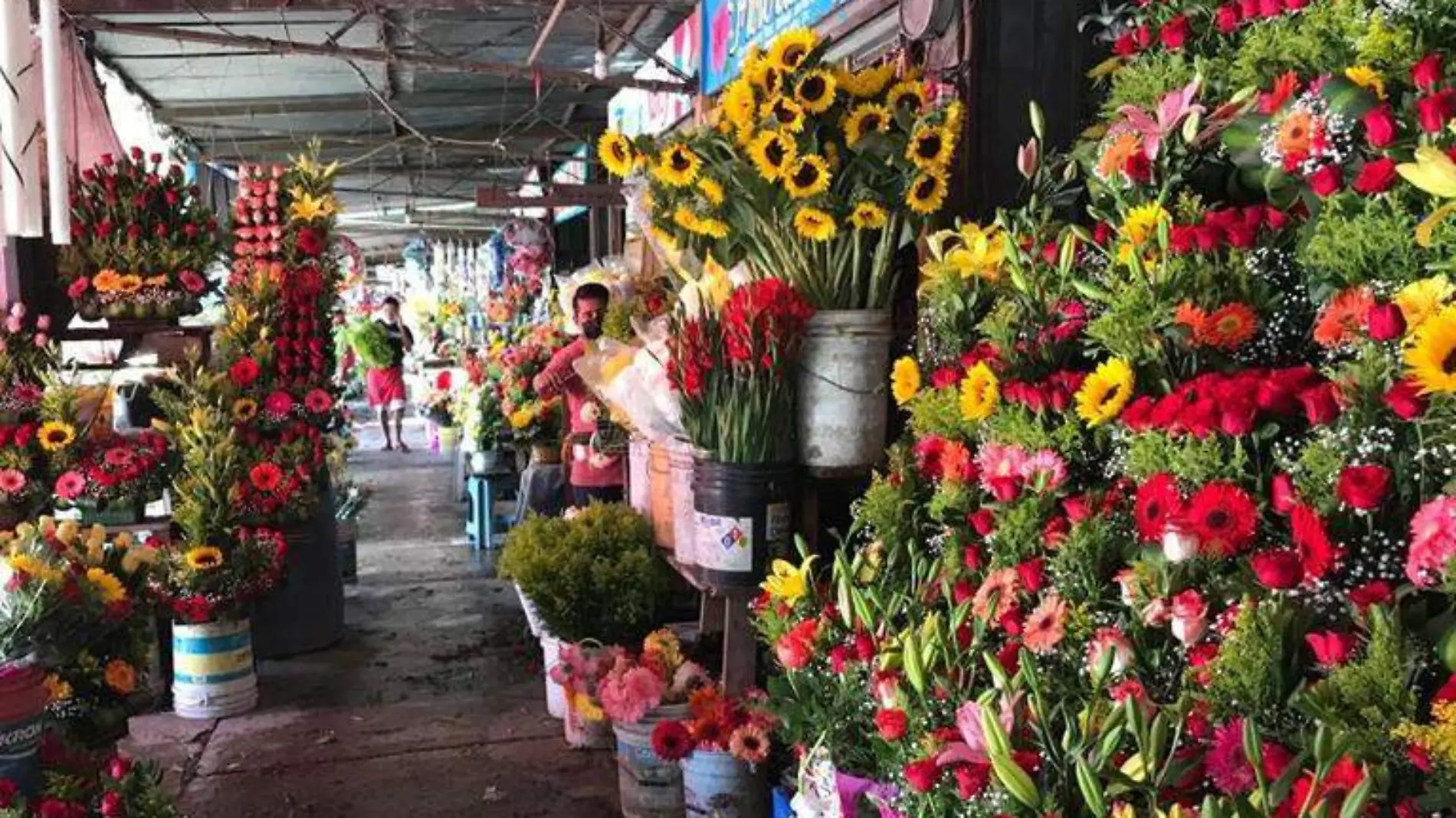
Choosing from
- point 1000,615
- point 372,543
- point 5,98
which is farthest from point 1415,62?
point 372,543

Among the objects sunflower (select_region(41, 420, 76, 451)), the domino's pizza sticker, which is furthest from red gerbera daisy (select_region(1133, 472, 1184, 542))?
sunflower (select_region(41, 420, 76, 451))

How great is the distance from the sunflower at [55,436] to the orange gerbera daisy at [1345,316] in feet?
14.5

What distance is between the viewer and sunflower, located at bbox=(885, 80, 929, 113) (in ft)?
9.53

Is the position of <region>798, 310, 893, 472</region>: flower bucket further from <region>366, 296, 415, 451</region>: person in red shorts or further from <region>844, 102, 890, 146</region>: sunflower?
<region>366, 296, 415, 451</region>: person in red shorts

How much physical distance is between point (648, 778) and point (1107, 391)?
6.88ft

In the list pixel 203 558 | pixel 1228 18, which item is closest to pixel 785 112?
pixel 1228 18

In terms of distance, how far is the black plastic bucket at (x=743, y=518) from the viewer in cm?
300

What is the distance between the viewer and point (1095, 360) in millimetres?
2285

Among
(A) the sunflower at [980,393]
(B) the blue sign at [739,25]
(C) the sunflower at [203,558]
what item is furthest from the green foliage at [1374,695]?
(C) the sunflower at [203,558]

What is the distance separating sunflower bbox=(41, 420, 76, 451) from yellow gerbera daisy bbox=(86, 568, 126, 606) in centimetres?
133

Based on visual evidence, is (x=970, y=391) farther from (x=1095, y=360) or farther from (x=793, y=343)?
(x=793, y=343)

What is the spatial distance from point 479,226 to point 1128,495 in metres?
22.2

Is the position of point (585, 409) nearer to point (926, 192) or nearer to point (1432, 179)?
point (926, 192)

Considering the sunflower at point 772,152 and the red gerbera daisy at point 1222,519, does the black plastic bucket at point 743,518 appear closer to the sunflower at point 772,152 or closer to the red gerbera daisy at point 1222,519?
the sunflower at point 772,152
